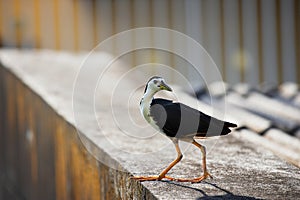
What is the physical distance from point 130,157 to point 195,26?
15.0 ft

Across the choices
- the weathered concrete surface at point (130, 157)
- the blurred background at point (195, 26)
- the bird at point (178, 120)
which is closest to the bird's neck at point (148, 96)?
the bird at point (178, 120)

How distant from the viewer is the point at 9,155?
19.4 feet

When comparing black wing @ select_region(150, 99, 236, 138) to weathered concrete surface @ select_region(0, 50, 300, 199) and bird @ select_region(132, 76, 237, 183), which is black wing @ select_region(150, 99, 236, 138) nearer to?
bird @ select_region(132, 76, 237, 183)

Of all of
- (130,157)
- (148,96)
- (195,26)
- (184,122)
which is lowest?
(195,26)

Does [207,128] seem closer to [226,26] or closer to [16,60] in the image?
[16,60]

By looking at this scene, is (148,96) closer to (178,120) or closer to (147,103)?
(147,103)

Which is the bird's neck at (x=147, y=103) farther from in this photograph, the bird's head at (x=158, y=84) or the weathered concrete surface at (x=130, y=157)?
the weathered concrete surface at (x=130, y=157)

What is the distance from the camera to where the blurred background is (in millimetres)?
7410

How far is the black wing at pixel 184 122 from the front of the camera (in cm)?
264

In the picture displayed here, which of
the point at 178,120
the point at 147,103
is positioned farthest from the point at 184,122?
the point at 147,103

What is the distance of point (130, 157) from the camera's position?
11.0 feet

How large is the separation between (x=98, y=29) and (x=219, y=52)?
1413 mm

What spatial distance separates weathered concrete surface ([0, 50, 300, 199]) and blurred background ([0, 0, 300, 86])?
1834 millimetres

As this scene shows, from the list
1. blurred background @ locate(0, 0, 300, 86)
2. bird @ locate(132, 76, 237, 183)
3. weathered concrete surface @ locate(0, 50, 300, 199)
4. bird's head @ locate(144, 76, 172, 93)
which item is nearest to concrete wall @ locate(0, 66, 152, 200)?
weathered concrete surface @ locate(0, 50, 300, 199)
